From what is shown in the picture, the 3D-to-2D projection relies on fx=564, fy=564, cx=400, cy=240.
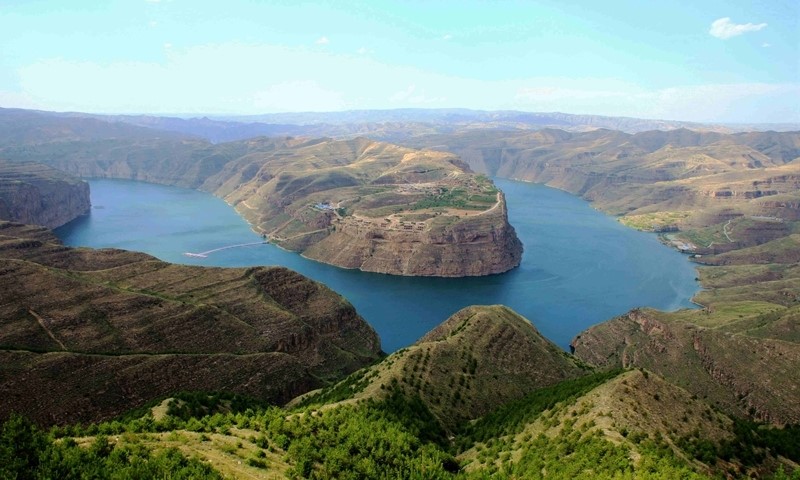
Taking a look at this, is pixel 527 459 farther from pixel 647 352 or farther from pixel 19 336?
pixel 647 352

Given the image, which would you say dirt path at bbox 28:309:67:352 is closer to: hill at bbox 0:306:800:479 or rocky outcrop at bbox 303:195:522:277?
hill at bbox 0:306:800:479

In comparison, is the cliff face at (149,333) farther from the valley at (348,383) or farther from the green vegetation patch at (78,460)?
the green vegetation patch at (78,460)

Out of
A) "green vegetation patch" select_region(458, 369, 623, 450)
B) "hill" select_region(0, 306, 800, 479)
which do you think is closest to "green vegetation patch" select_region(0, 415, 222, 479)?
"hill" select_region(0, 306, 800, 479)

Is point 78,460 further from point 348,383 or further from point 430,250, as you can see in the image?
point 430,250

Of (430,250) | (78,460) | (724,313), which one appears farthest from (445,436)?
(430,250)

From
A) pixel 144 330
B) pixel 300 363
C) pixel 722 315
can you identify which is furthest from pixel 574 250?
pixel 144 330

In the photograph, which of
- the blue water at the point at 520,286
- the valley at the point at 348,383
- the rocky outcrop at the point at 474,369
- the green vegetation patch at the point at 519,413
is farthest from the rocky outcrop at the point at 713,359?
the green vegetation patch at the point at 519,413
